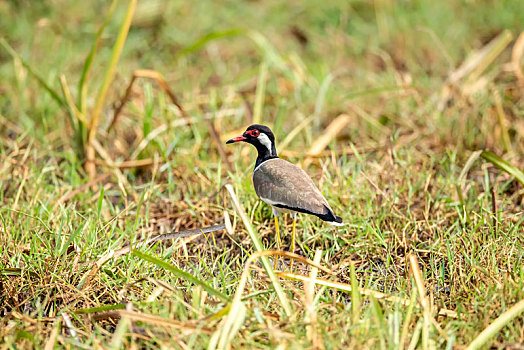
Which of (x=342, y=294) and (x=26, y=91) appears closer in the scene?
(x=342, y=294)

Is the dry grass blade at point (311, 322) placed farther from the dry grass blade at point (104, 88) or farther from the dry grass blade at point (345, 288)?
the dry grass blade at point (104, 88)

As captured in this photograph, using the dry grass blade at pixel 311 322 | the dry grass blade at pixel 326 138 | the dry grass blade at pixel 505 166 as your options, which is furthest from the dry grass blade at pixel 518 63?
the dry grass blade at pixel 311 322

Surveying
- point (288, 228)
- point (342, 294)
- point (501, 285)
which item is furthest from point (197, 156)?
point (501, 285)

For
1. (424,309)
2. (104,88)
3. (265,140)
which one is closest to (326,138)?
(265,140)

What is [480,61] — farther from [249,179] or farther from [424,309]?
[424,309]

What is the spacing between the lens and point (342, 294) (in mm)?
3025

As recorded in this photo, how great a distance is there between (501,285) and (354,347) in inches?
30.3

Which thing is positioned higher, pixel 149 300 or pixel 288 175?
pixel 288 175

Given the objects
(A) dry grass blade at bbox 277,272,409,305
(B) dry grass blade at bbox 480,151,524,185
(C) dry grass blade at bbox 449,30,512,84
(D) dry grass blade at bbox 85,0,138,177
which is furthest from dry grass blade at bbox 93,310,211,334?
(C) dry grass blade at bbox 449,30,512,84

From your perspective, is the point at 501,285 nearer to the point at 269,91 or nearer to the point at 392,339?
the point at 392,339

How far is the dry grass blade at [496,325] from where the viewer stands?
2.31 meters

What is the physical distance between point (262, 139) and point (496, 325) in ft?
4.95

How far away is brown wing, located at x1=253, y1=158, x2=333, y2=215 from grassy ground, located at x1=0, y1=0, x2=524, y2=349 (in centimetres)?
29

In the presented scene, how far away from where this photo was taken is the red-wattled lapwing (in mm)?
Result: 2936
